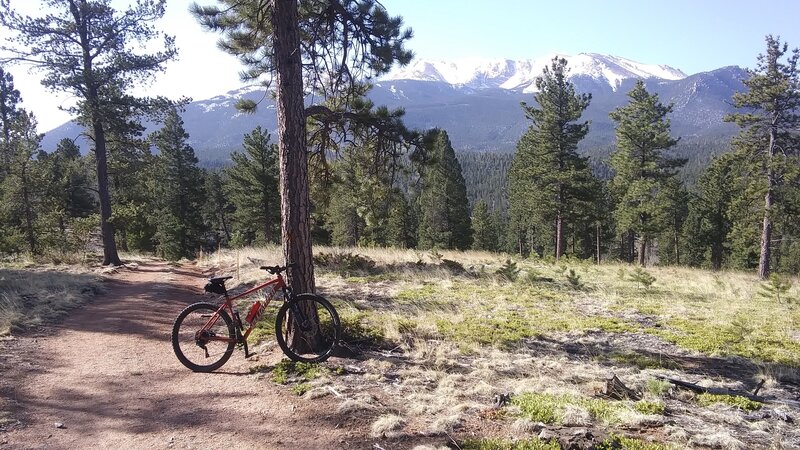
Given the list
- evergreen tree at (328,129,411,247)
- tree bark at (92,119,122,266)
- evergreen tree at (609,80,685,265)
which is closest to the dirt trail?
evergreen tree at (328,129,411,247)

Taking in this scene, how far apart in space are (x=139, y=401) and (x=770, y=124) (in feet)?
91.9

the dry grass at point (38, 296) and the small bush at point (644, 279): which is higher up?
the dry grass at point (38, 296)

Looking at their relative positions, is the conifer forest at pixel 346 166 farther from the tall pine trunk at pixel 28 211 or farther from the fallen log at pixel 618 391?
the fallen log at pixel 618 391

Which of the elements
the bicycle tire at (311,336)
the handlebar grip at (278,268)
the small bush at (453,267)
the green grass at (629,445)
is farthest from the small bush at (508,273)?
the green grass at (629,445)

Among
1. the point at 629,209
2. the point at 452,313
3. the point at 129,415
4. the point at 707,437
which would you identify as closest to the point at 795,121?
the point at 629,209

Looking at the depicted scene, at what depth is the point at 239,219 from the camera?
3978 centimetres

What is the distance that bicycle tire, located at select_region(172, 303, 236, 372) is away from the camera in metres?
5.58

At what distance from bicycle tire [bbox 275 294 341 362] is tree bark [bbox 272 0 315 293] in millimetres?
315

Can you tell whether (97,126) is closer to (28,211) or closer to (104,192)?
(104,192)

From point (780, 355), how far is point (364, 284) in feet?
27.3

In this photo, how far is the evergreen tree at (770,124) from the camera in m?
20.9

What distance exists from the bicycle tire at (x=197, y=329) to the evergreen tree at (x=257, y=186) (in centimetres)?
2873

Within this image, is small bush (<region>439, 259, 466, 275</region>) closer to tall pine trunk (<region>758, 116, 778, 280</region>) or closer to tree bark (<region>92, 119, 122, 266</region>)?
tree bark (<region>92, 119, 122, 266</region>)

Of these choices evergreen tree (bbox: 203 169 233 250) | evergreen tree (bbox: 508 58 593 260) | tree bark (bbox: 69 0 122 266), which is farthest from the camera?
evergreen tree (bbox: 203 169 233 250)
